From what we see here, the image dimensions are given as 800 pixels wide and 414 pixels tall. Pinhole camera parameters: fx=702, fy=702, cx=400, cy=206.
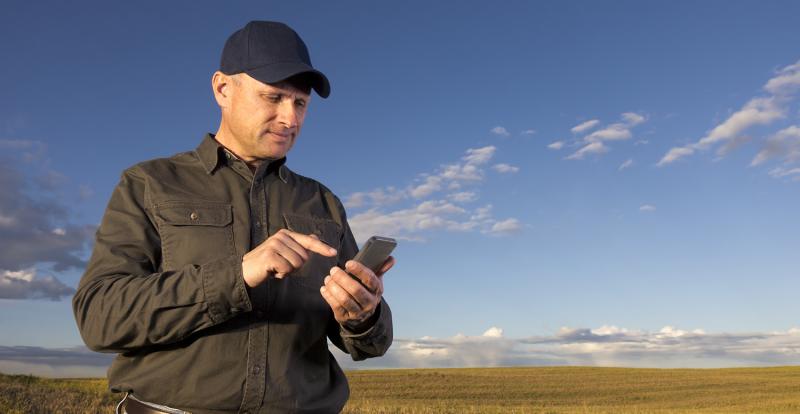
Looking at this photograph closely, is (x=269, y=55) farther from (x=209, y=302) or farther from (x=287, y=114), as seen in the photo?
(x=209, y=302)

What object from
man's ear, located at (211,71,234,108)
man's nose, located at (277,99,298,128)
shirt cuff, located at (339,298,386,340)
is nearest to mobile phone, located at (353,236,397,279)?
shirt cuff, located at (339,298,386,340)

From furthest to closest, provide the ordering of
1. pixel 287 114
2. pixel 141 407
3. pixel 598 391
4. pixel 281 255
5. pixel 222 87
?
pixel 598 391 → pixel 222 87 → pixel 287 114 → pixel 141 407 → pixel 281 255

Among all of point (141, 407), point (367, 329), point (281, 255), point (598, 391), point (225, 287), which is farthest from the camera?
point (598, 391)

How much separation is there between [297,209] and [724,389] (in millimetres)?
43074

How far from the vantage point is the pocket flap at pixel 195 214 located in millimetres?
2482

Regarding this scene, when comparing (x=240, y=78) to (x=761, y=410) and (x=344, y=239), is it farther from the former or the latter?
(x=761, y=410)

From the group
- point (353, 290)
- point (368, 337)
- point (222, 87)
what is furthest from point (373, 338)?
point (222, 87)

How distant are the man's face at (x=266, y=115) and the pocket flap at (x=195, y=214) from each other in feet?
0.91

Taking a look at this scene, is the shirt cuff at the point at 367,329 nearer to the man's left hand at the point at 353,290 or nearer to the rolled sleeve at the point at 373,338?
the rolled sleeve at the point at 373,338

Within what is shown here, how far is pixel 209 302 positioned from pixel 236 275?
12cm

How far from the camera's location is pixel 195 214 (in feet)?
8.20

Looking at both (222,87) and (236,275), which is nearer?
(236,275)

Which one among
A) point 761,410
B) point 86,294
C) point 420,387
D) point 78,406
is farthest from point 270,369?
point 420,387

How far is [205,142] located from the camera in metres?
2.78
